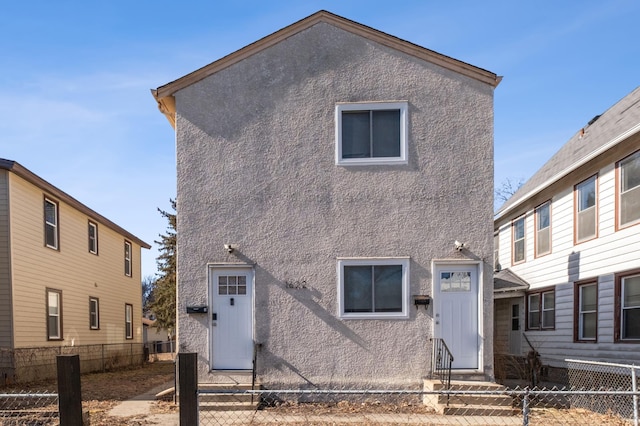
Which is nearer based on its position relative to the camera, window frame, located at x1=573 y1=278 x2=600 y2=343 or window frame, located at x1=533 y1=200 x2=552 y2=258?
window frame, located at x1=573 y1=278 x2=600 y2=343

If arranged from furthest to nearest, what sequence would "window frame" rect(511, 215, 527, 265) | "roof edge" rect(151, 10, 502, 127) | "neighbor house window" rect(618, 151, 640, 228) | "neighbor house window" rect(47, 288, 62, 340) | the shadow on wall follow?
"window frame" rect(511, 215, 527, 265)
"neighbor house window" rect(47, 288, 62, 340)
the shadow on wall
"neighbor house window" rect(618, 151, 640, 228)
"roof edge" rect(151, 10, 502, 127)

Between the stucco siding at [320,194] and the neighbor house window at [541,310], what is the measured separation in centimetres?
509

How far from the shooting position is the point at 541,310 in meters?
14.1

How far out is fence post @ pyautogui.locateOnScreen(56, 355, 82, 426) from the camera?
14.3ft

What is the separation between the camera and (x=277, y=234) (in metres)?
9.72

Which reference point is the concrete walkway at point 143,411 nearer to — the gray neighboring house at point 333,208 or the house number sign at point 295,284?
the gray neighboring house at point 333,208

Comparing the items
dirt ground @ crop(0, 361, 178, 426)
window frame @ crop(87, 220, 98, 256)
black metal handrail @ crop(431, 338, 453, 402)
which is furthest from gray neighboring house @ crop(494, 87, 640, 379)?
window frame @ crop(87, 220, 98, 256)

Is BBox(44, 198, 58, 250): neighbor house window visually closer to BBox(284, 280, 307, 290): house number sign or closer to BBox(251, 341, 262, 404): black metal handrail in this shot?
BBox(251, 341, 262, 404): black metal handrail

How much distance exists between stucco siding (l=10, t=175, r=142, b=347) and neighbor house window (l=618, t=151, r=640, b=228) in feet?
46.5

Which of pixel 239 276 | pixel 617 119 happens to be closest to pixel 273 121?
pixel 239 276

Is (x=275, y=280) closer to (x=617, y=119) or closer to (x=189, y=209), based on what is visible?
(x=189, y=209)

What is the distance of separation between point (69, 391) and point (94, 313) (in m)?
15.4

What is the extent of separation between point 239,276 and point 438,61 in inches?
219

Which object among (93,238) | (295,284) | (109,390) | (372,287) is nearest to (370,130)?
(372,287)
